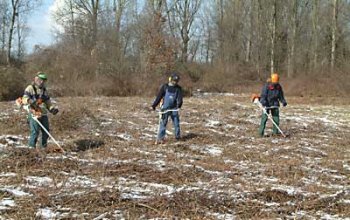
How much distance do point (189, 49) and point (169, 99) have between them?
39957 millimetres

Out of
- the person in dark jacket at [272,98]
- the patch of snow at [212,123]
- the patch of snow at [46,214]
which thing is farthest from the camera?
the patch of snow at [212,123]

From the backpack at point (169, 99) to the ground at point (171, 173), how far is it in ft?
2.88

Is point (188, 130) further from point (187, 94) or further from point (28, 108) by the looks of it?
point (187, 94)

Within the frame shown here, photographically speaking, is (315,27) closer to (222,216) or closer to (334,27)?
(334,27)

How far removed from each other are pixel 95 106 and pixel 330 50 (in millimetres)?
30671

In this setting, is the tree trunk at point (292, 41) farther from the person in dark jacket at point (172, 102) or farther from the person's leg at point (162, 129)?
the person's leg at point (162, 129)

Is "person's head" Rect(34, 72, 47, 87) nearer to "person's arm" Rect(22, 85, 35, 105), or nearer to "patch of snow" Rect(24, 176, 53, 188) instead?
"person's arm" Rect(22, 85, 35, 105)

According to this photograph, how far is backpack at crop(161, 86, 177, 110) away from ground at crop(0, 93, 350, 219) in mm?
876

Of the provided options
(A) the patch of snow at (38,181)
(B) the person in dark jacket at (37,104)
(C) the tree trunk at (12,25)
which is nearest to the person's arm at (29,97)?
(B) the person in dark jacket at (37,104)

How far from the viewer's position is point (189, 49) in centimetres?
5191

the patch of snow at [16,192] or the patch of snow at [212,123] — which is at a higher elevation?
the patch of snow at [212,123]

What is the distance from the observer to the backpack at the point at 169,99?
1247cm

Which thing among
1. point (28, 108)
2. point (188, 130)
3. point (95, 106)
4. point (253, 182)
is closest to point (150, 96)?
point (95, 106)

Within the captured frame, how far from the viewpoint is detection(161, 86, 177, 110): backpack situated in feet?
40.9
